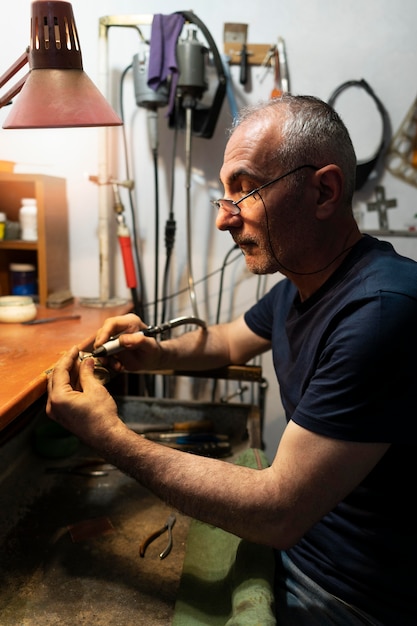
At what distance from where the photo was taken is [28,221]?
5.67 ft

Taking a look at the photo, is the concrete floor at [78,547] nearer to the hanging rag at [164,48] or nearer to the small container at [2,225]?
the small container at [2,225]

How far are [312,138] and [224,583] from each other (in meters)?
0.86

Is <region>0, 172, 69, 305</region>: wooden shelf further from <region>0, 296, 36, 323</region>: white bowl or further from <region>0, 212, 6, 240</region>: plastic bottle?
<region>0, 296, 36, 323</region>: white bowl

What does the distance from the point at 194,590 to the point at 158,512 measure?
298 mm

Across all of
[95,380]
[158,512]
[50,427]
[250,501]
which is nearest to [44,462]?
[50,427]

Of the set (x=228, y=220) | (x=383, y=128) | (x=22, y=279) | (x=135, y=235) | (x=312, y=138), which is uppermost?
(x=383, y=128)

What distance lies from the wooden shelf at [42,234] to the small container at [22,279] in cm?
3

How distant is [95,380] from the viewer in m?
1.04

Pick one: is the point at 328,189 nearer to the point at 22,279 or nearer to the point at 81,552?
the point at 81,552

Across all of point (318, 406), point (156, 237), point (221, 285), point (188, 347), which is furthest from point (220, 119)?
point (318, 406)

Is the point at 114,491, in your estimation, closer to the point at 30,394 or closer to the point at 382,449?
the point at 30,394

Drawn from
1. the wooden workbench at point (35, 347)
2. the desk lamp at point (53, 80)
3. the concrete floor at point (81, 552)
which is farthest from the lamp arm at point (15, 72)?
the concrete floor at point (81, 552)

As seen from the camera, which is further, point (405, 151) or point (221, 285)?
point (221, 285)

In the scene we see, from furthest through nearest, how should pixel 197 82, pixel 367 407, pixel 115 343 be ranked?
pixel 197 82 → pixel 115 343 → pixel 367 407
